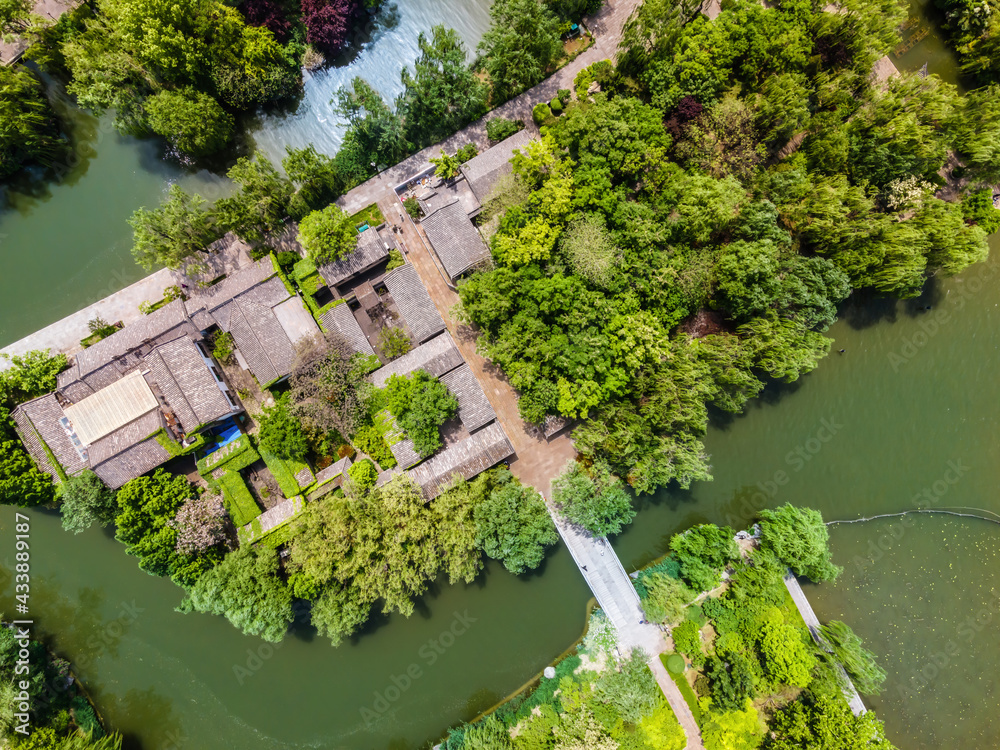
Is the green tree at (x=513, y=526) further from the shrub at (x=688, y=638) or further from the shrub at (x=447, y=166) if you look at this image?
the shrub at (x=447, y=166)

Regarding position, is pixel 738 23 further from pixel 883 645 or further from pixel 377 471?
pixel 883 645

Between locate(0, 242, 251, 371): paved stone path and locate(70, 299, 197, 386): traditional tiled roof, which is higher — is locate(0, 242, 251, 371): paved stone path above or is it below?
above

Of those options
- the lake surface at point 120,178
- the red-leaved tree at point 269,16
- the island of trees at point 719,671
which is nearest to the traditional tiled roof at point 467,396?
the island of trees at point 719,671

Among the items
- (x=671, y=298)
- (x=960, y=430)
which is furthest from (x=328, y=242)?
(x=960, y=430)

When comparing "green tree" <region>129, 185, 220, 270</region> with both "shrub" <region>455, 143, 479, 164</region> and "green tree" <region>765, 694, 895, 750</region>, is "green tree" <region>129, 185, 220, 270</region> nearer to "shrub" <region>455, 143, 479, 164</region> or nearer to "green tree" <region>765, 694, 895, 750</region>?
"shrub" <region>455, 143, 479, 164</region>

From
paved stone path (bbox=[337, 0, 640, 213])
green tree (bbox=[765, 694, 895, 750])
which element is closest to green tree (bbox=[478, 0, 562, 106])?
paved stone path (bbox=[337, 0, 640, 213])

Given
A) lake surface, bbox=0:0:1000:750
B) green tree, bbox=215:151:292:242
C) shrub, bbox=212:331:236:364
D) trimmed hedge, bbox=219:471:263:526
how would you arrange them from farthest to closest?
lake surface, bbox=0:0:1000:750, shrub, bbox=212:331:236:364, trimmed hedge, bbox=219:471:263:526, green tree, bbox=215:151:292:242

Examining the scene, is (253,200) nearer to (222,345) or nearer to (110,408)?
(222,345)
